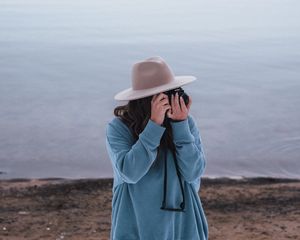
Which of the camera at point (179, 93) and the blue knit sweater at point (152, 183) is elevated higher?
the camera at point (179, 93)

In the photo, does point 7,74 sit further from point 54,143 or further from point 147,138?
point 147,138

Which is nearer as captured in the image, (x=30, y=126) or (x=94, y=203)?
(x=94, y=203)

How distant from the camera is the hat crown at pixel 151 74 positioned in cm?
283

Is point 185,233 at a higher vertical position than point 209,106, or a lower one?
higher

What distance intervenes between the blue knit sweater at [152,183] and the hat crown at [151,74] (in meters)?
0.19

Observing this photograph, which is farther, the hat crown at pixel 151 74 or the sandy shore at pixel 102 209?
the sandy shore at pixel 102 209

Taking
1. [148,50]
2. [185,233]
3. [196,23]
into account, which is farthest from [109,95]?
[196,23]

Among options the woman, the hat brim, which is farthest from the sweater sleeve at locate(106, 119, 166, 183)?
the hat brim

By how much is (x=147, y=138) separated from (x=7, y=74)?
1523 cm

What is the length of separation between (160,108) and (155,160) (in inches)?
9.6

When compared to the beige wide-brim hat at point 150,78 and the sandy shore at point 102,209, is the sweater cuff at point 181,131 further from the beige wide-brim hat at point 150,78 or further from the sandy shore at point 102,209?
the sandy shore at point 102,209

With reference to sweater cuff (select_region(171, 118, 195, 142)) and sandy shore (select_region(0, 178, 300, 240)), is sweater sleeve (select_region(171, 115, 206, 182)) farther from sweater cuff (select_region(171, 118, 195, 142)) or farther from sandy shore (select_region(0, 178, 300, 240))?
sandy shore (select_region(0, 178, 300, 240))

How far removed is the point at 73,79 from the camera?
55.1ft

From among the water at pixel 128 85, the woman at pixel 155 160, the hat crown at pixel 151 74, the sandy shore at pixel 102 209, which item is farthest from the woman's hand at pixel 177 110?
the water at pixel 128 85
